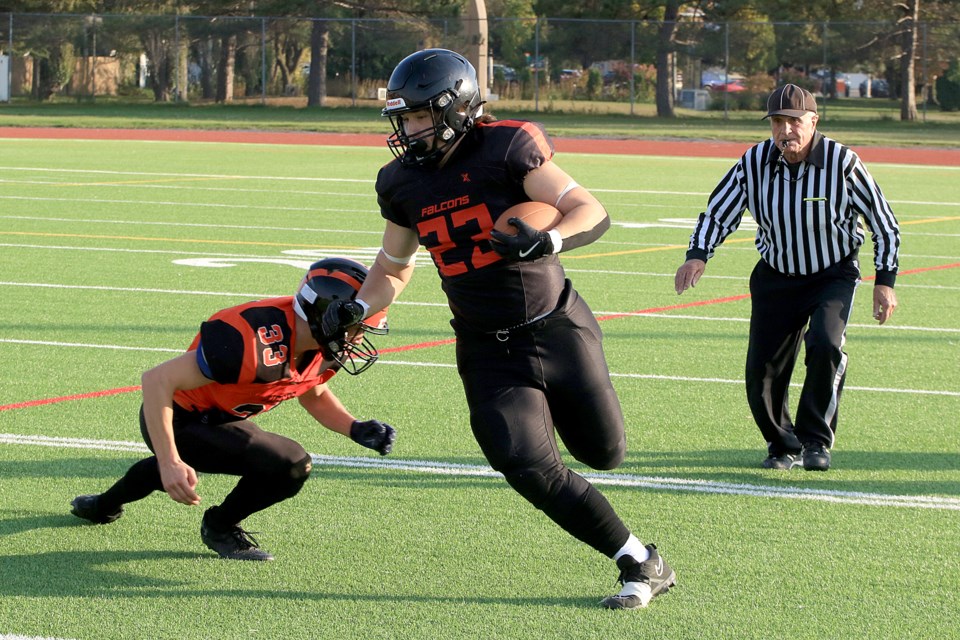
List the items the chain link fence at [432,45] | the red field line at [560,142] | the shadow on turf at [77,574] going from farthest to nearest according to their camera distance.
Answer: the chain link fence at [432,45] < the red field line at [560,142] < the shadow on turf at [77,574]

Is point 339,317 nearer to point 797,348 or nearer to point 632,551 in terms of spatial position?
point 632,551

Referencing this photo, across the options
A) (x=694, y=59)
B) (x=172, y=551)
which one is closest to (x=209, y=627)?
(x=172, y=551)

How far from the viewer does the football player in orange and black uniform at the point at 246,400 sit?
439 cm

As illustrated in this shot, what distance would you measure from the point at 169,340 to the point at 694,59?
Answer: 33565 millimetres

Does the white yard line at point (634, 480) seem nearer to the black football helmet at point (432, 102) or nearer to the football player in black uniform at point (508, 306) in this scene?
the football player in black uniform at point (508, 306)

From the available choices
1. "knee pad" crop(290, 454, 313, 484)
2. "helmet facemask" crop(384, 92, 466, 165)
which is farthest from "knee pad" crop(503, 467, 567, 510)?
"helmet facemask" crop(384, 92, 466, 165)

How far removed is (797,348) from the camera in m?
6.38

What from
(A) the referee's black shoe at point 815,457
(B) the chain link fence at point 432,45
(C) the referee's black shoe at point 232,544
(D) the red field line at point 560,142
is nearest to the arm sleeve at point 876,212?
(A) the referee's black shoe at point 815,457

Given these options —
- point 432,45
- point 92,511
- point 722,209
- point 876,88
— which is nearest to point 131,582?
point 92,511

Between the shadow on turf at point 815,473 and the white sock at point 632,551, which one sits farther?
the shadow on turf at point 815,473

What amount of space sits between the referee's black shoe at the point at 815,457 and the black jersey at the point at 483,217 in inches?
82.2

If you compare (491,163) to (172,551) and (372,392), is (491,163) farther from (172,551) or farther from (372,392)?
(372,392)

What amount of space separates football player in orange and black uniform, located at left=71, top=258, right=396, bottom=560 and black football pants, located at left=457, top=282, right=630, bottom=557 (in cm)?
38

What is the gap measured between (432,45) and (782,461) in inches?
1456
